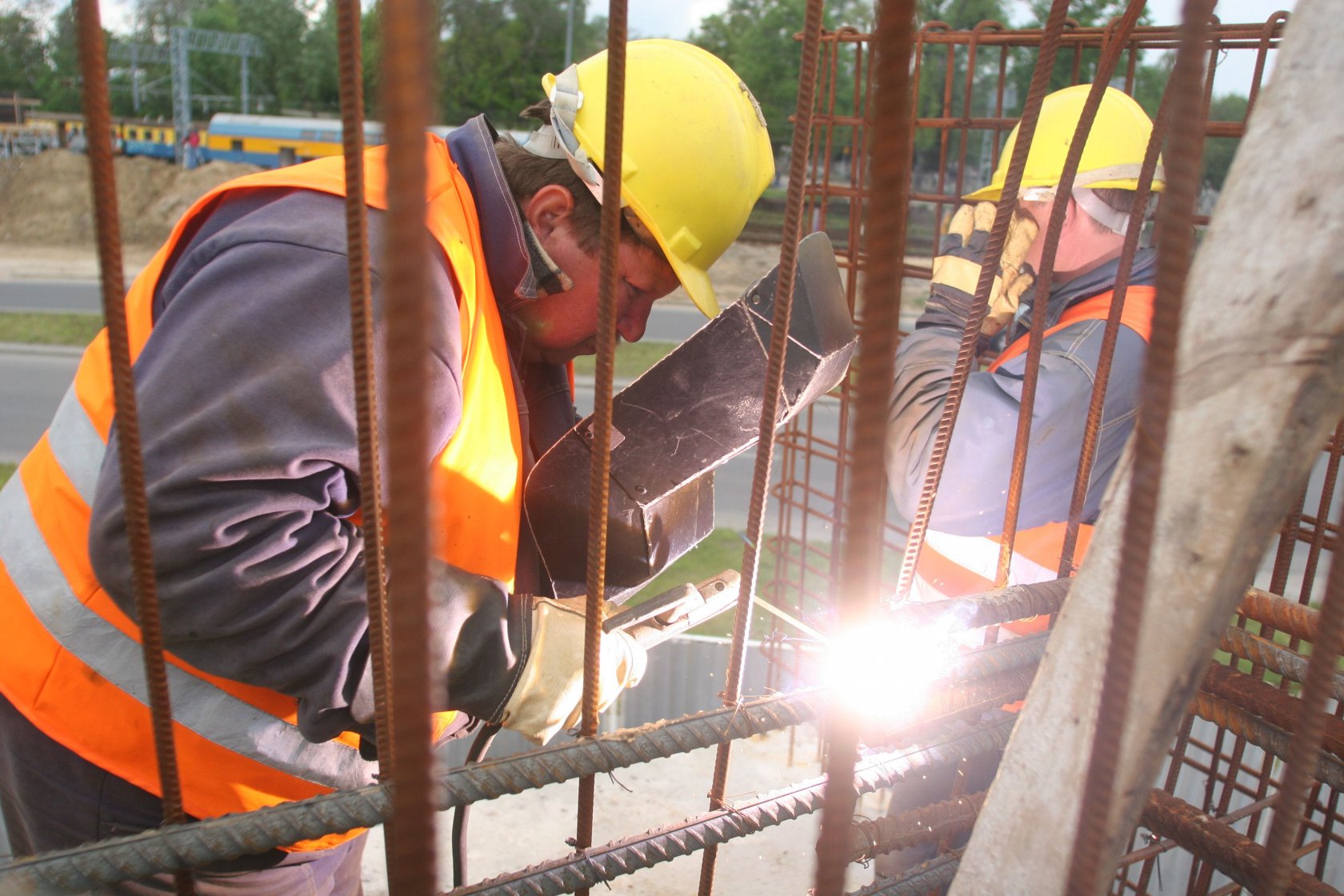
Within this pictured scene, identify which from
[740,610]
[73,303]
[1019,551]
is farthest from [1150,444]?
[73,303]

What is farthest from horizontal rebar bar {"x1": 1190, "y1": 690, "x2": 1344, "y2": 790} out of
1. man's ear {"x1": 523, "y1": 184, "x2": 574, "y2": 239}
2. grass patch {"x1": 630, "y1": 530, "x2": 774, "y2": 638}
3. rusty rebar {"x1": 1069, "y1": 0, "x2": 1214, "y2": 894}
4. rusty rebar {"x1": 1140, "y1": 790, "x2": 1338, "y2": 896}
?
grass patch {"x1": 630, "y1": 530, "x2": 774, "y2": 638}

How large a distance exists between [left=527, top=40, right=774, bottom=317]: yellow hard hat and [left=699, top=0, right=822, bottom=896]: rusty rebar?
0.93 metres

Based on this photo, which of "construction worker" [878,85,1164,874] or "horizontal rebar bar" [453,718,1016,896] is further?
"construction worker" [878,85,1164,874]

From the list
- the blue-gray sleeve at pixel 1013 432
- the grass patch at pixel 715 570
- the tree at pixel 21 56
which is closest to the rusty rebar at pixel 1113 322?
the blue-gray sleeve at pixel 1013 432

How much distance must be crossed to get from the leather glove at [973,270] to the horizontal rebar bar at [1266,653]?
139 centimetres

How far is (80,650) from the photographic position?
5.22 feet

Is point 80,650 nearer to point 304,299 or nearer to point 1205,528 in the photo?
point 304,299

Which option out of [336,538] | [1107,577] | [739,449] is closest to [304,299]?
[336,538]

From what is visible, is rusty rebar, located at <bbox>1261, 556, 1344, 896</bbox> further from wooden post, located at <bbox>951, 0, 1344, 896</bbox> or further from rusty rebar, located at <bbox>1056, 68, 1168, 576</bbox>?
rusty rebar, located at <bbox>1056, 68, 1168, 576</bbox>

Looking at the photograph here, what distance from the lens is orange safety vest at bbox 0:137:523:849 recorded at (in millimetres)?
1581

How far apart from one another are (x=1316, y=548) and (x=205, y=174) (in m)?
32.5

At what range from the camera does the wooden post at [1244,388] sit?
79cm

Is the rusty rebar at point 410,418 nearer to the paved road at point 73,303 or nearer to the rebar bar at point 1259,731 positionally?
the rebar bar at point 1259,731

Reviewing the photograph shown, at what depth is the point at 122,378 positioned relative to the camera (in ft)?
3.05
